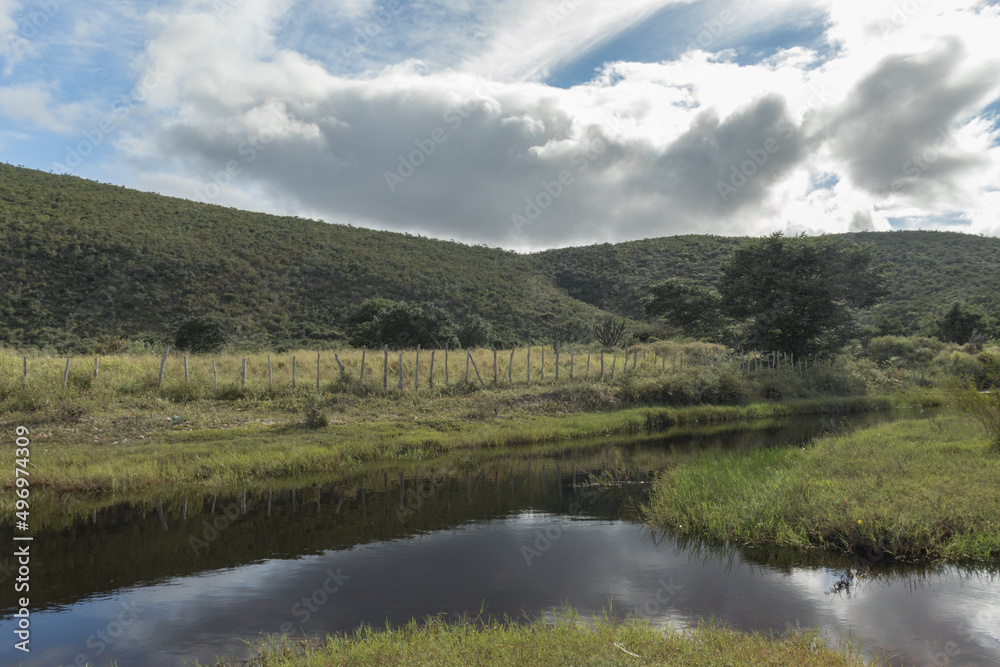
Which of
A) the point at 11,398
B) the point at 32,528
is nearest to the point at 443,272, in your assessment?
the point at 11,398

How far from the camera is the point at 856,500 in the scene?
35.1 ft

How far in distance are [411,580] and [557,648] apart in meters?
3.59

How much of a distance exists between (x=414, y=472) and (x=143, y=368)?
13996 mm

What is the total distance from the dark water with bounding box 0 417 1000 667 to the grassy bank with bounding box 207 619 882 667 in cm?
67

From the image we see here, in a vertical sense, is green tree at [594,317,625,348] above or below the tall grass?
above

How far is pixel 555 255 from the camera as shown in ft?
330

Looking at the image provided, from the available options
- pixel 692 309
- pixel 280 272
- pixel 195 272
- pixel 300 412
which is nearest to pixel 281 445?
pixel 300 412

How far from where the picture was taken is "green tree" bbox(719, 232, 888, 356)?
4059 centimetres

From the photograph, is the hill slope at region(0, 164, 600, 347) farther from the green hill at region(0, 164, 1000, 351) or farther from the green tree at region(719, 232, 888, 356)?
the green tree at region(719, 232, 888, 356)

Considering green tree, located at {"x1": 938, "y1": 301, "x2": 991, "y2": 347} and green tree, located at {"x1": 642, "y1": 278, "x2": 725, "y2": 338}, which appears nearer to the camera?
green tree, located at {"x1": 938, "y1": 301, "x2": 991, "y2": 347}

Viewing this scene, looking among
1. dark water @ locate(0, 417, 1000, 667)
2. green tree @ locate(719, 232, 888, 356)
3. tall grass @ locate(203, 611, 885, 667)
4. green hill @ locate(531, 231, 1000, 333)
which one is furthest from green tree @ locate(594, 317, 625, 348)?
tall grass @ locate(203, 611, 885, 667)

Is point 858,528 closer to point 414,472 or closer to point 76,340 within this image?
point 414,472

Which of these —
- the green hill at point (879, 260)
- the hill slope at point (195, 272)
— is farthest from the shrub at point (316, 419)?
the green hill at point (879, 260)

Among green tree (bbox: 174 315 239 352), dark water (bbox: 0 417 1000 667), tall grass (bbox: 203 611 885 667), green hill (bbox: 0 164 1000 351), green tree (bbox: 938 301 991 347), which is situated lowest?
dark water (bbox: 0 417 1000 667)
